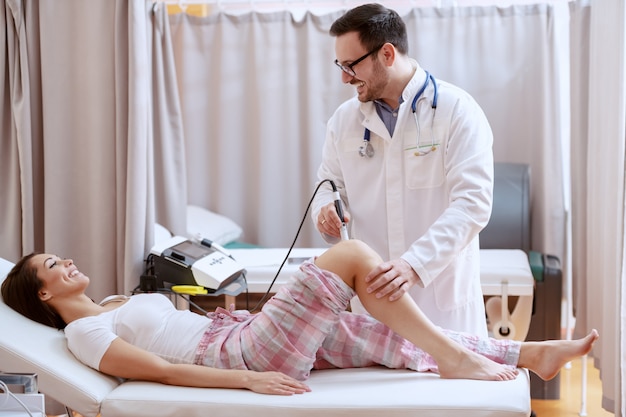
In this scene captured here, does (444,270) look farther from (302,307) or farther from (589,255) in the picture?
(589,255)

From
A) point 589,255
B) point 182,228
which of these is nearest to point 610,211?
point 589,255

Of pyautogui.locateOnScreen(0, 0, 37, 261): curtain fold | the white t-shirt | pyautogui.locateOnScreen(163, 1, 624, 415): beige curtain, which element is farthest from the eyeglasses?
pyautogui.locateOnScreen(163, 1, 624, 415): beige curtain

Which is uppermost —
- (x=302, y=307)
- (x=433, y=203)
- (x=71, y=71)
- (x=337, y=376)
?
(x=71, y=71)

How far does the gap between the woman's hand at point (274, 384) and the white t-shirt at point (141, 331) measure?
9.1 inches

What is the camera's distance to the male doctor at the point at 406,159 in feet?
7.17

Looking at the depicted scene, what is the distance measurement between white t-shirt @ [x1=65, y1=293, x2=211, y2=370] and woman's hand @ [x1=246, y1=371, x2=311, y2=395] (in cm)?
23

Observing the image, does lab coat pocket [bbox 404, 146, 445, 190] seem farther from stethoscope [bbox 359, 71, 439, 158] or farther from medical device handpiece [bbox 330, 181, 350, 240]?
medical device handpiece [bbox 330, 181, 350, 240]

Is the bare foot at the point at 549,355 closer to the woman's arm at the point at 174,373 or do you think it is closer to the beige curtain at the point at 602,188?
the beige curtain at the point at 602,188

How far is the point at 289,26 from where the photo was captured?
4168mm

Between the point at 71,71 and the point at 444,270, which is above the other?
the point at 71,71

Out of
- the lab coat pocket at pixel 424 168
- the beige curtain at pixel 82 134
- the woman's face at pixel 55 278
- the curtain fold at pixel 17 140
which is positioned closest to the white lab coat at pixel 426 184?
the lab coat pocket at pixel 424 168

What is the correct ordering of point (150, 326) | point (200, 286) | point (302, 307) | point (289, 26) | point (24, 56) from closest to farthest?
point (302, 307)
point (150, 326)
point (200, 286)
point (24, 56)
point (289, 26)

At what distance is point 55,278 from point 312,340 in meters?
0.79

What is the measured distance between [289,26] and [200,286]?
72.5 inches
